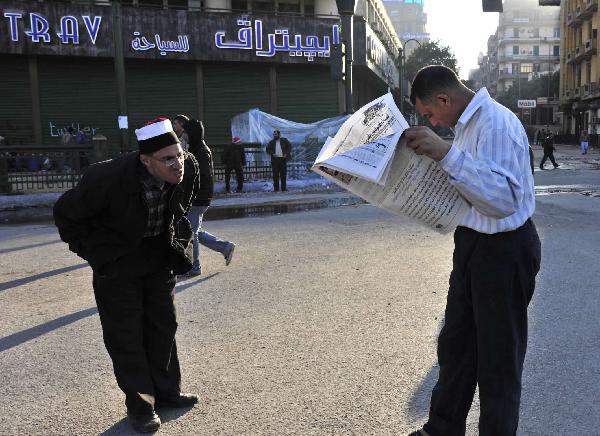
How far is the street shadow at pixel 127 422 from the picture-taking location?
3.14m

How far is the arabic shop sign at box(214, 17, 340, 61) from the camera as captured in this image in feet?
80.3

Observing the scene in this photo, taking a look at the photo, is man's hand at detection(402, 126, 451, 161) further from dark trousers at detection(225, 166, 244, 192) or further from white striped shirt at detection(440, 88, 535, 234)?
dark trousers at detection(225, 166, 244, 192)

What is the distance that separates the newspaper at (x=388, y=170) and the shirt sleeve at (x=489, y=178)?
→ 7.1 inches

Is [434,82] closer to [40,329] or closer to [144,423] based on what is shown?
→ [144,423]

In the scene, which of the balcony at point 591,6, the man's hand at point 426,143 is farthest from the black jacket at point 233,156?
the balcony at point 591,6

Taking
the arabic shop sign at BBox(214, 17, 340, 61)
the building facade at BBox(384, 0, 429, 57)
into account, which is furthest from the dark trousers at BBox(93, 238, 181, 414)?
the building facade at BBox(384, 0, 429, 57)

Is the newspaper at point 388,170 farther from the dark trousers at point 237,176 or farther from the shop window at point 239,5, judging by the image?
the shop window at point 239,5

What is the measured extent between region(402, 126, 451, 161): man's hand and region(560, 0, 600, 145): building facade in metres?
50.0

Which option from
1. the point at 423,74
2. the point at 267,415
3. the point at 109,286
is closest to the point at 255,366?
the point at 267,415

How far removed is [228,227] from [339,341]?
19.9 ft

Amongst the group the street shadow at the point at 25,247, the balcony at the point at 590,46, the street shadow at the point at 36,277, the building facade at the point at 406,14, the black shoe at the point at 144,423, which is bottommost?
the black shoe at the point at 144,423

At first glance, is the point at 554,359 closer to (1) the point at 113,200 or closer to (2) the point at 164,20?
(1) the point at 113,200

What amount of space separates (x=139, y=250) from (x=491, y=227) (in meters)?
1.91

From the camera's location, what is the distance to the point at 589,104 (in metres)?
50.5
